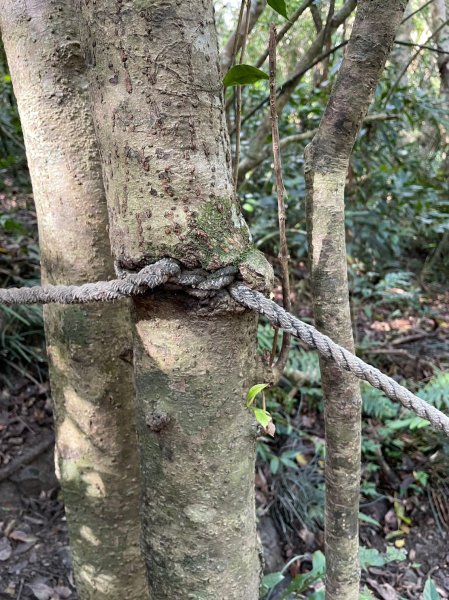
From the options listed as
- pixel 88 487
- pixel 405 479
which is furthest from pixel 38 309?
pixel 405 479

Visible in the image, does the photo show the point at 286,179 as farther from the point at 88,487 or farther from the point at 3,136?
the point at 88,487

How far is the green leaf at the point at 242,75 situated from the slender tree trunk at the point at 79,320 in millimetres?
312

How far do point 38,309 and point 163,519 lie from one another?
6.70 feet

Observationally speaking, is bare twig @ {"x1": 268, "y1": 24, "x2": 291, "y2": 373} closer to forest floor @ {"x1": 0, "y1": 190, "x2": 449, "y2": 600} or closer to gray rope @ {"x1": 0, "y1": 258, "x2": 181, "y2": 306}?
gray rope @ {"x1": 0, "y1": 258, "x2": 181, "y2": 306}

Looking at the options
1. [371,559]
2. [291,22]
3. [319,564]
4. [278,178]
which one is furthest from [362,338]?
[278,178]

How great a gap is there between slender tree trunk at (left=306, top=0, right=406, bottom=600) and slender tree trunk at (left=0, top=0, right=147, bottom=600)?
43 centimetres

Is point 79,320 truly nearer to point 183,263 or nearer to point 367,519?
point 183,263

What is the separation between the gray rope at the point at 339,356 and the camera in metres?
0.57

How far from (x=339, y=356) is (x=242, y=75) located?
45 cm

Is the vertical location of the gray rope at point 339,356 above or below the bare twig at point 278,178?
below

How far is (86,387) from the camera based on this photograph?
102 cm

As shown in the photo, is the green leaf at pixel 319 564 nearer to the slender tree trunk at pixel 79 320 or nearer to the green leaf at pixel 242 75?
the slender tree trunk at pixel 79 320

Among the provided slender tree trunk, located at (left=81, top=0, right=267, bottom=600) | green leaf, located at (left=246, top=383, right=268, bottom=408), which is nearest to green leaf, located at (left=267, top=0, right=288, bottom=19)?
slender tree trunk, located at (left=81, top=0, right=267, bottom=600)

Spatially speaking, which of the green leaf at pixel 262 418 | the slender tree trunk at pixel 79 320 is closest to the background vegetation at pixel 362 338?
the slender tree trunk at pixel 79 320
